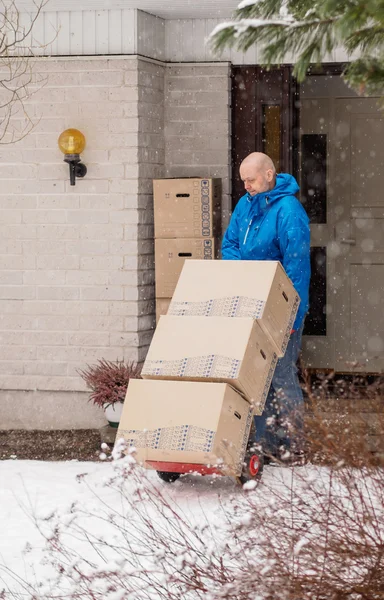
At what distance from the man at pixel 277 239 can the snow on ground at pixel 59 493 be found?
345mm

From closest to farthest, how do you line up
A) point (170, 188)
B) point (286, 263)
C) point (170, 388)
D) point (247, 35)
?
point (247, 35) → point (170, 388) → point (286, 263) → point (170, 188)

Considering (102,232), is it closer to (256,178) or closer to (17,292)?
(17,292)

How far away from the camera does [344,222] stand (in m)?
9.26

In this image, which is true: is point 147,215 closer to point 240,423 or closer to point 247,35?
point 240,423

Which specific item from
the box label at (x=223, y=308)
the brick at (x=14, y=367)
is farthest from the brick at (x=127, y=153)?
the box label at (x=223, y=308)

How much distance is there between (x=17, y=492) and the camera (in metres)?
6.29

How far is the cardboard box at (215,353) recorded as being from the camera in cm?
566

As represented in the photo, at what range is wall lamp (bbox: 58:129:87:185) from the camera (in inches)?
298

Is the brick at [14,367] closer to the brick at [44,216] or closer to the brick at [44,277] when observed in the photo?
the brick at [44,277]

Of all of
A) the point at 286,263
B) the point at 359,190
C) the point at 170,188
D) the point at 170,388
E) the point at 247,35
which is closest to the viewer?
the point at 247,35

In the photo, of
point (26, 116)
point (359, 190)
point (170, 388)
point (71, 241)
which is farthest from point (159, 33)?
point (170, 388)

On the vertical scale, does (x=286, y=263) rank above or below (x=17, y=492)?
above

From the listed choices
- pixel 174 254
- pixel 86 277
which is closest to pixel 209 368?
pixel 174 254

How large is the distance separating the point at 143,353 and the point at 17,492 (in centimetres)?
184
